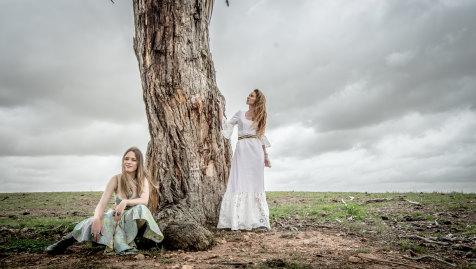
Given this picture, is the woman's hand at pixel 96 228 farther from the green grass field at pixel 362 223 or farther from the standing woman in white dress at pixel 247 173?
the standing woman in white dress at pixel 247 173

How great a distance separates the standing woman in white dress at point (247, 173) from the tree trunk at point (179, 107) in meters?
0.26

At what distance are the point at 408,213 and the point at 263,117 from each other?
493 cm

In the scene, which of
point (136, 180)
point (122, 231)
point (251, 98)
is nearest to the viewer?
point (122, 231)

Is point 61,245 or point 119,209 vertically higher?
point 119,209

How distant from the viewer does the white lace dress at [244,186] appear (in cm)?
659

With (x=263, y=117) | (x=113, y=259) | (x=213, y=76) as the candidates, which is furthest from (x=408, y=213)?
(x=113, y=259)

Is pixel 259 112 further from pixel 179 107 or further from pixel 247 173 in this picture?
pixel 179 107

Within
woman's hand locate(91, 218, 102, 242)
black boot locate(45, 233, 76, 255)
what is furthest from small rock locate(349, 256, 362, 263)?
black boot locate(45, 233, 76, 255)

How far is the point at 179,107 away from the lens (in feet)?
20.9

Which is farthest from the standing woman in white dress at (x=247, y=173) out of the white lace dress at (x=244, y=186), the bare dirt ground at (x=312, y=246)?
the bare dirt ground at (x=312, y=246)

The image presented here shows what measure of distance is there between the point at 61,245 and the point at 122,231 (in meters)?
1.14

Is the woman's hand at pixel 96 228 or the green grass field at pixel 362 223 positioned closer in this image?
the woman's hand at pixel 96 228

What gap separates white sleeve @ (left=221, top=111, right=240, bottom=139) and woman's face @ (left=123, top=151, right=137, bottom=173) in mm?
2258

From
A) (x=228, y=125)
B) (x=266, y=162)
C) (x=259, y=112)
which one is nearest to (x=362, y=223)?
(x=266, y=162)
